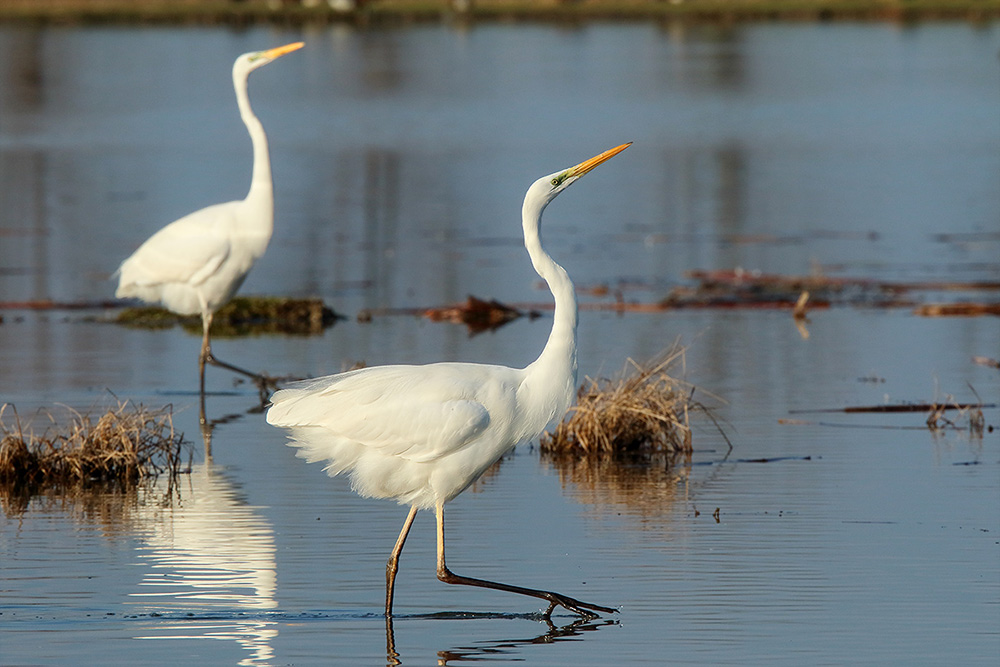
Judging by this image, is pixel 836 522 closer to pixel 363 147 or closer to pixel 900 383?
pixel 900 383

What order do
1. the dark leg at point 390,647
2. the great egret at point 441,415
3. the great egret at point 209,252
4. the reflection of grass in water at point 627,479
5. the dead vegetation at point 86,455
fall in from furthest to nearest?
the great egret at point 209,252, the dead vegetation at point 86,455, the reflection of grass in water at point 627,479, the great egret at point 441,415, the dark leg at point 390,647

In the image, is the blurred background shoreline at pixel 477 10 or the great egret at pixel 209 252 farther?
the blurred background shoreline at pixel 477 10

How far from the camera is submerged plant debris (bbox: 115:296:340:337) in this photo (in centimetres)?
1476

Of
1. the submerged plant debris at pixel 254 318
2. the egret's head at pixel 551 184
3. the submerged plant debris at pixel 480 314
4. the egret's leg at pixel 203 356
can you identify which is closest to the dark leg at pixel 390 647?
the egret's head at pixel 551 184

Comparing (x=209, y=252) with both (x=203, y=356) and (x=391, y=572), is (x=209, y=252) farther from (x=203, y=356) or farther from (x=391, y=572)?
(x=391, y=572)

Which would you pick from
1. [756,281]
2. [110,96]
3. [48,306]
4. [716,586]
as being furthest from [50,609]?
[110,96]

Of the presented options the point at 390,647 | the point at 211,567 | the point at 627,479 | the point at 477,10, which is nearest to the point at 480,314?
the point at 627,479

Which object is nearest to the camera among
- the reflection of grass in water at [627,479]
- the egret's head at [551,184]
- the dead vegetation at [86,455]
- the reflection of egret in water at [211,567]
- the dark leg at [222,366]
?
the reflection of egret in water at [211,567]

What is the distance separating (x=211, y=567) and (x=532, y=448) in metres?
2.84

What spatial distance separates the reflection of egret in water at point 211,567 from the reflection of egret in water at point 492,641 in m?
0.47

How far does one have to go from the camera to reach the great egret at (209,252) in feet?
42.0

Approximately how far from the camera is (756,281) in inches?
632

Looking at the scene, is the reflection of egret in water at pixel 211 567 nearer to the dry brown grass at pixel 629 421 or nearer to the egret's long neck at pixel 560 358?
the egret's long neck at pixel 560 358

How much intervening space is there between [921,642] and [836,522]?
5.87ft
